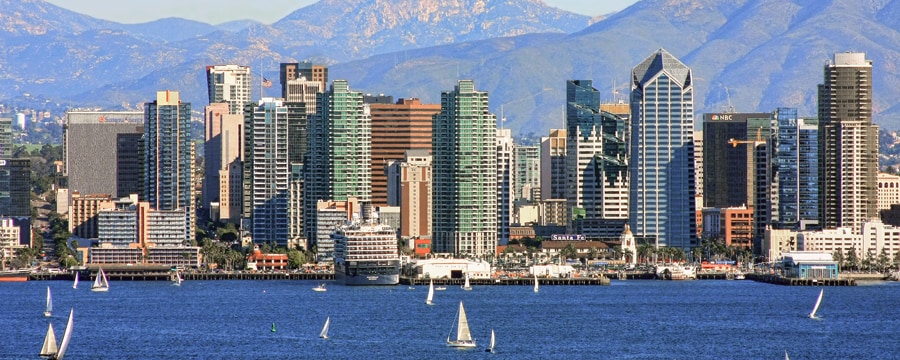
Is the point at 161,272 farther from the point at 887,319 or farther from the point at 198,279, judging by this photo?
the point at 887,319

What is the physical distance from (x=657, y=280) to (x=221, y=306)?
60.8m

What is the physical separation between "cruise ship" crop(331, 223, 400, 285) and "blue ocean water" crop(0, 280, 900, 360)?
306cm

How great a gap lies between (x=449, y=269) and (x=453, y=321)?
184ft

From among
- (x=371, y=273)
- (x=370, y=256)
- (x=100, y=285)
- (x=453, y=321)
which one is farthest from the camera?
(x=370, y=256)

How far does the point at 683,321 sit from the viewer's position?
13000cm

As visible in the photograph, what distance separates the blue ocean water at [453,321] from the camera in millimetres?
107500

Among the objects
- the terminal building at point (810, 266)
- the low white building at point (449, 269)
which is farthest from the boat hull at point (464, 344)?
the terminal building at point (810, 266)

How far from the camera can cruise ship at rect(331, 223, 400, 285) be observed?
177m

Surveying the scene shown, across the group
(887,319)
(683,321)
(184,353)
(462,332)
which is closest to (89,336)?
(184,353)

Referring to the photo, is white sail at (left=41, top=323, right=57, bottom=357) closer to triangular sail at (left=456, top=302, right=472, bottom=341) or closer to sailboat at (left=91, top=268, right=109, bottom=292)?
triangular sail at (left=456, top=302, right=472, bottom=341)

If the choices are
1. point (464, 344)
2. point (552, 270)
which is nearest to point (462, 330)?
point (464, 344)

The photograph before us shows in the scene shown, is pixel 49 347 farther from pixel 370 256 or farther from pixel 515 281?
pixel 515 281

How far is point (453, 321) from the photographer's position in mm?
128750

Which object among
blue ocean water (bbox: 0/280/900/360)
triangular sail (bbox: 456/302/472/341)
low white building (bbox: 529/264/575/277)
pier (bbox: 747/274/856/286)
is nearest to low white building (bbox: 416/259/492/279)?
low white building (bbox: 529/264/575/277)
